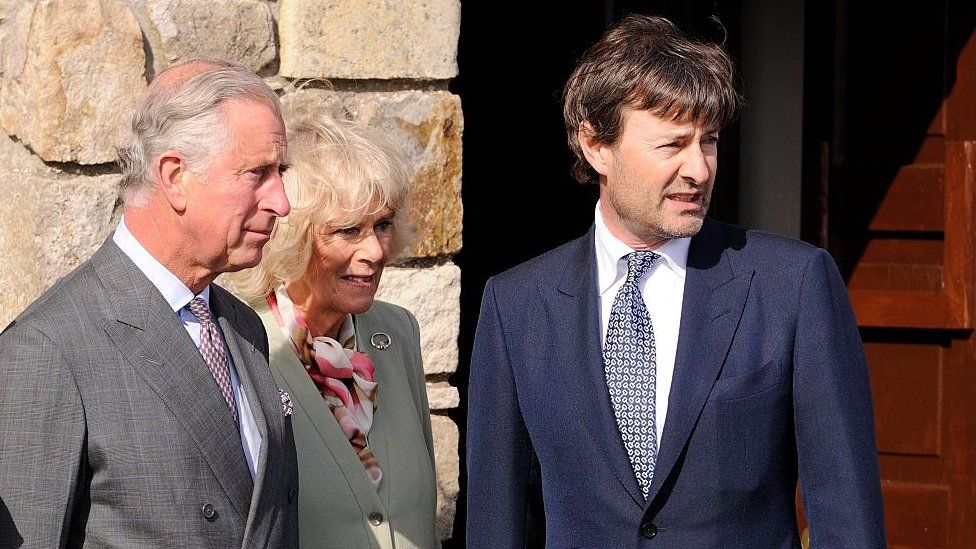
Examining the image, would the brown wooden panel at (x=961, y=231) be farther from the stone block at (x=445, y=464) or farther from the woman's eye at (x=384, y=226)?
the woman's eye at (x=384, y=226)

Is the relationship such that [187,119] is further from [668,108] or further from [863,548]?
[863,548]

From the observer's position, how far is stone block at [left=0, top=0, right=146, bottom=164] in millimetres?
2658

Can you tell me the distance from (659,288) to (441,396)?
36.8 inches

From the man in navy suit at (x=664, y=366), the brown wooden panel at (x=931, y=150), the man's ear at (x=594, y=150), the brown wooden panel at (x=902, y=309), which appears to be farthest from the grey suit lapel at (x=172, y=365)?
the brown wooden panel at (x=931, y=150)

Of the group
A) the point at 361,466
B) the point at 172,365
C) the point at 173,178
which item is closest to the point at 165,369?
the point at 172,365

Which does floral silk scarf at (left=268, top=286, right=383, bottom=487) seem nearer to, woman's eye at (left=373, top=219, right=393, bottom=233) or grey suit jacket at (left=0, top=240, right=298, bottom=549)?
woman's eye at (left=373, top=219, right=393, bottom=233)

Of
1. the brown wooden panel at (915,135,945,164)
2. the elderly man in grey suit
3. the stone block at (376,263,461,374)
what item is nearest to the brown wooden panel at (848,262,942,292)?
the brown wooden panel at (915,135,945,164)

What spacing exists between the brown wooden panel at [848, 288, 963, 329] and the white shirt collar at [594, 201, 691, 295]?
210 cm

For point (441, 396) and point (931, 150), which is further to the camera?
point (931, 150)

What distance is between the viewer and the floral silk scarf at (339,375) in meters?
2.55

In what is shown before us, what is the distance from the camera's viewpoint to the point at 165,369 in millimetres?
1902

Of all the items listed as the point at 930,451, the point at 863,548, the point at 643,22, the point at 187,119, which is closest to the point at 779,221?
the point at 930,451

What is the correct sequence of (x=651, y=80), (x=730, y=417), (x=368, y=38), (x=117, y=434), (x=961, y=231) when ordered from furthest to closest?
(x=961, y=231) → (x=368, y=38) → (x=651, y=80) → (x=730, y=417) → (x=117, y=434)

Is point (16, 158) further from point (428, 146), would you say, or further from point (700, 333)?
point (700, 333)
